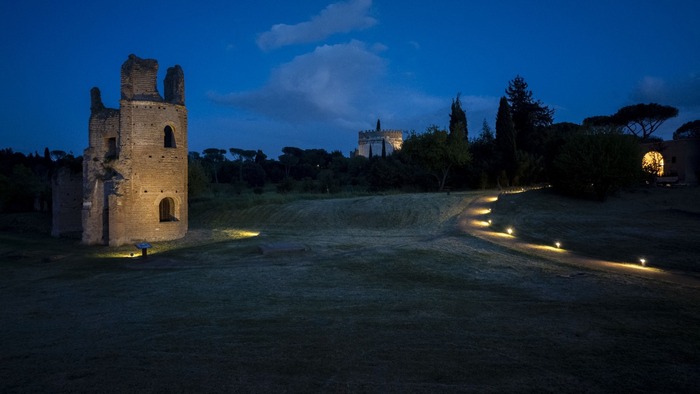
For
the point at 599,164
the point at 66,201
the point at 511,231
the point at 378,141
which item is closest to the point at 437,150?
the point at 599,164

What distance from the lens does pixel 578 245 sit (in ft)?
52.4

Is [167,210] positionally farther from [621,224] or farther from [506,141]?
[506,141]

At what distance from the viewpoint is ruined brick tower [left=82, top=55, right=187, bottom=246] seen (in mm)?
20078

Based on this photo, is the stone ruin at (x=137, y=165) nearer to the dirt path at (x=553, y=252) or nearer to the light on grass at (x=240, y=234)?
the light on grass at (x=240, y=234)

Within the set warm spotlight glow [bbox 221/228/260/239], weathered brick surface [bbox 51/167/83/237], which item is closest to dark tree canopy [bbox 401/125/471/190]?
warm spotlight glow [bbox 221/228/260/239]

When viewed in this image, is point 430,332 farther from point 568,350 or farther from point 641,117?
point 641,117

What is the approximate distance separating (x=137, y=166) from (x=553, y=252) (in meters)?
19.2

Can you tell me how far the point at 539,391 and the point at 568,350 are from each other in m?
1.57

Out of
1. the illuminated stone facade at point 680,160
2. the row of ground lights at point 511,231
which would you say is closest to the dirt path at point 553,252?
the row of ground lights at point 511,231

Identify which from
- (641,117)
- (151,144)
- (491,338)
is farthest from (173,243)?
(641,117)

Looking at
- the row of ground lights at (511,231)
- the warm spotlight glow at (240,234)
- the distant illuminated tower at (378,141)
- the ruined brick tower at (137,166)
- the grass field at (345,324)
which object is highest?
the distant illuminated tower at (378,141)

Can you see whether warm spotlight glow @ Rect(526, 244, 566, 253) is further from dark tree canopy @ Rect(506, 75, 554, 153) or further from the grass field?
dark tree canopy @ Rect(506, 75, 554, 153)

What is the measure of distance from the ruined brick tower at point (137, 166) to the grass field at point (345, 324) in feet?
15.2

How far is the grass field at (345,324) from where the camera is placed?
205 inches
